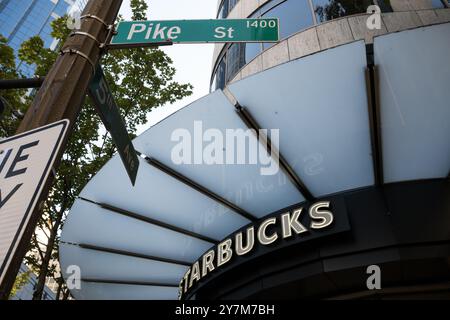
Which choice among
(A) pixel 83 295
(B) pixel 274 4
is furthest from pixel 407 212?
(A) pixel 83 295

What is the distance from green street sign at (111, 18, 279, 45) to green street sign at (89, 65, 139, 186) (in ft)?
3.06

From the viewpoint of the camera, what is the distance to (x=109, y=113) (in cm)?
279

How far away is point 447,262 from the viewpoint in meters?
Result: 4.58

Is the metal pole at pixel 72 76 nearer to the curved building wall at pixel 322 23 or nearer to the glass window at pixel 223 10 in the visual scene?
the curved building wall at pixel 322 23

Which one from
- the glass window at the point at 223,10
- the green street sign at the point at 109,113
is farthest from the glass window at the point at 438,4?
the green street sign at the point at 109,113

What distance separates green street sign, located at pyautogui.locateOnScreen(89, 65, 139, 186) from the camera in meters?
2.61

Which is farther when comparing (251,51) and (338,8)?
(251,51)

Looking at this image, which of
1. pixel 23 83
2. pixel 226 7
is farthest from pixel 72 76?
pixel 226 7

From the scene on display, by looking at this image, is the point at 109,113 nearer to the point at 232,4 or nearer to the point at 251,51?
the point at 251,51

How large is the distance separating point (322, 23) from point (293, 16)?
1.02 meters

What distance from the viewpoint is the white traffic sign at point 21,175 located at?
1457mm
